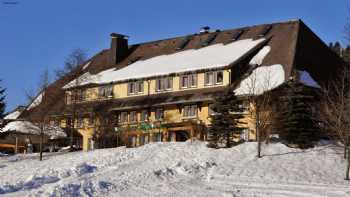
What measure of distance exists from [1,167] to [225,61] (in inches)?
619

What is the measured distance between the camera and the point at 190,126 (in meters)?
47.3

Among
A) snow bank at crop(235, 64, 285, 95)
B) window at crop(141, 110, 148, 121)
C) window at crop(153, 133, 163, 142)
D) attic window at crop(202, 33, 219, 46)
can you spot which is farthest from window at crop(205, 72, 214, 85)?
attic window at crop(202, 33, 219, 46)

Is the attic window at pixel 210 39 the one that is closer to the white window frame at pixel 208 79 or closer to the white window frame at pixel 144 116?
the white window frame at pixel 208 79

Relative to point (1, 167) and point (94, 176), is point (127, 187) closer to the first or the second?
point (94, 176)

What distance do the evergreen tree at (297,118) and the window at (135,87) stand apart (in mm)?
14899

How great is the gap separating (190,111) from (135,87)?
592cm

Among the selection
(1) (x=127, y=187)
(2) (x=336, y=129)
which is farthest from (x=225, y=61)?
(1) (x=127, y=187)

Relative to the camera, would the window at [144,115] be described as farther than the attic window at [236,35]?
No

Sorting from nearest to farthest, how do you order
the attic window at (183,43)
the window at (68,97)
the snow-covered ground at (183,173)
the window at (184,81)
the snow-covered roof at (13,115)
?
the snow-covered ground at (183,173) → the window at (184,81) → the window at (68,97) → the attic window at (183,43) → the snow-covered roof at (13,115)

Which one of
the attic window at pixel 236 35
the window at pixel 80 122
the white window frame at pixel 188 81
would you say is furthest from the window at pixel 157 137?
the attic window at pixel 236 35

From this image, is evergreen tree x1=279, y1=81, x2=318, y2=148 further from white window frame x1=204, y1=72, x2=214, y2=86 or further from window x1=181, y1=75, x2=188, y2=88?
window x1=181, y1=75, x2=188, y2=88

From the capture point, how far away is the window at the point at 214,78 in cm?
4781

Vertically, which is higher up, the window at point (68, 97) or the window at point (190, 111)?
the window at point (68, 97)

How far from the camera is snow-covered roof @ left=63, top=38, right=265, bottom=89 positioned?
A: 48906 mm
